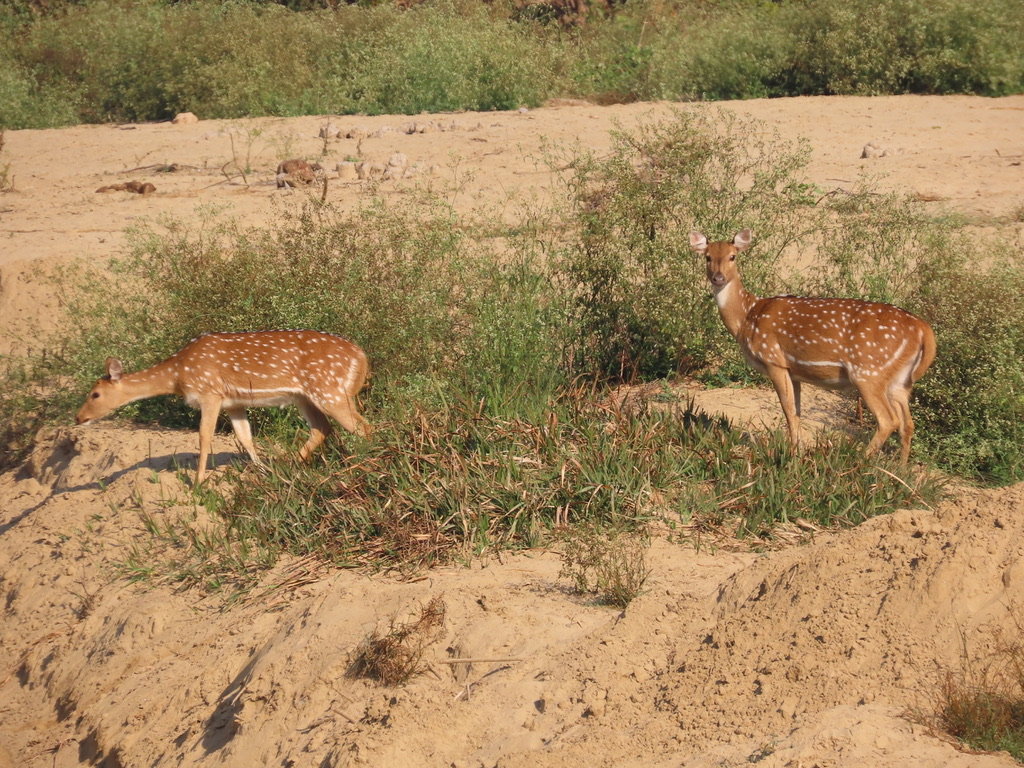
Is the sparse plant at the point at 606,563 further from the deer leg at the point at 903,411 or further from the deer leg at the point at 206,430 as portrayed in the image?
the deer leg at the point at 206,430

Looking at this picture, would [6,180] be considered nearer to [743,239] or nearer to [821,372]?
[743,239]

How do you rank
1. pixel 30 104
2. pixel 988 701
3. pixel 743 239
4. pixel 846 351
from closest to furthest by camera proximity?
pixel 988 701 → pixel 846 351 → pixel 743 239 → pixel 30 104

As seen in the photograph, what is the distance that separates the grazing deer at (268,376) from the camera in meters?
9.29

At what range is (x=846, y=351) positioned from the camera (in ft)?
28.8

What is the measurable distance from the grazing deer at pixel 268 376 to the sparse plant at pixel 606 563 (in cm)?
232

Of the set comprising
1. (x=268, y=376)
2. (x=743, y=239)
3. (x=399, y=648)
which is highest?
(x=743, y=239)

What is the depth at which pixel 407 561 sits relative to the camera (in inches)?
300

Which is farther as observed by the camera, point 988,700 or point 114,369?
point 114,369

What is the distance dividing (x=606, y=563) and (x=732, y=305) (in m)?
3.34

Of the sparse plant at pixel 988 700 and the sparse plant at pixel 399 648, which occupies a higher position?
the sparse plant at pixel 988 700

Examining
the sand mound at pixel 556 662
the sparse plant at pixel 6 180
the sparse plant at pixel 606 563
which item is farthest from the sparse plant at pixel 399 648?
the sparse plant at pixel 6 180

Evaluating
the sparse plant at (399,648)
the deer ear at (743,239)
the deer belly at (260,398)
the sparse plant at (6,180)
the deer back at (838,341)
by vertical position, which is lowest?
the sparse plant at (6,180)

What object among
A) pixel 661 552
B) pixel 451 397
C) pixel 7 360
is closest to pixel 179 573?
pixel 451 397

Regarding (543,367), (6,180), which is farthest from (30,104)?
(543,367)
